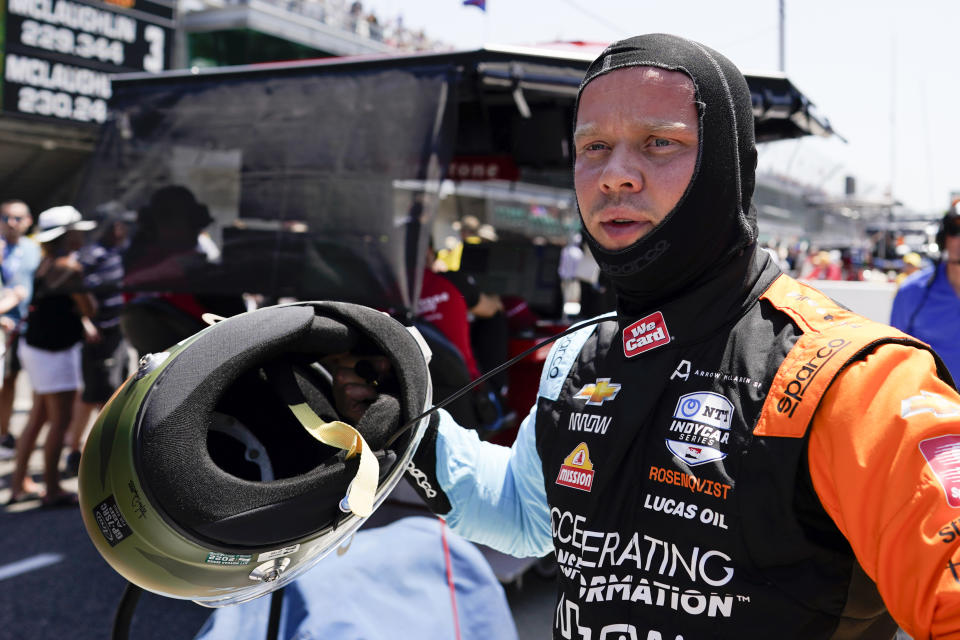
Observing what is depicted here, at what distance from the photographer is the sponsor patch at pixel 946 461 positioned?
80 centimetres

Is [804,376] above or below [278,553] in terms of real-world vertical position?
above

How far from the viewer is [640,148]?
114 cm

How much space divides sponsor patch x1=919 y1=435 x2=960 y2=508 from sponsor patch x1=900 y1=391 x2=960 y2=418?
3 centimetres

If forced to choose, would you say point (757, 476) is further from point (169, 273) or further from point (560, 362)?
point (169, 273)

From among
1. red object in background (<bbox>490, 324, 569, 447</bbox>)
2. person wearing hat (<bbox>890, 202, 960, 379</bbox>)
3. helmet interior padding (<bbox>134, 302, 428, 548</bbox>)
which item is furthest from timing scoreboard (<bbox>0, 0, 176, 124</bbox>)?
helmet interior padding (<bbox>134, 302, 428, 548</bbox>)

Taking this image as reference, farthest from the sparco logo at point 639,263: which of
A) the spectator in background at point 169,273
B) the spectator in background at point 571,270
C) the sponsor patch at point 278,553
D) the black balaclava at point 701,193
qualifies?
the spectator in background at point 571,270

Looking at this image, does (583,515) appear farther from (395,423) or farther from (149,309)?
(149,309)

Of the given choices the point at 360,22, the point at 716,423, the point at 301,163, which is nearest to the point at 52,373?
the point at 301,163

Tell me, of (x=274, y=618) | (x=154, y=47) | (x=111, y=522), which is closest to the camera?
(x=111, y=522)

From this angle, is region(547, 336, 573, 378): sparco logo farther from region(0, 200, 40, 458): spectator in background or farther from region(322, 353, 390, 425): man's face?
region(0, 200, 40, 458): spectator in background

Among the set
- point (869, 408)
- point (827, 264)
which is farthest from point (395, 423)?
point (827, 264)

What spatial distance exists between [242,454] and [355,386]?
0.70 ft

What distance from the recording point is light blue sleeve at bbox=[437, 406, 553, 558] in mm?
1414

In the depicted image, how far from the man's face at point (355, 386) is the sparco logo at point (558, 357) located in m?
0.28
